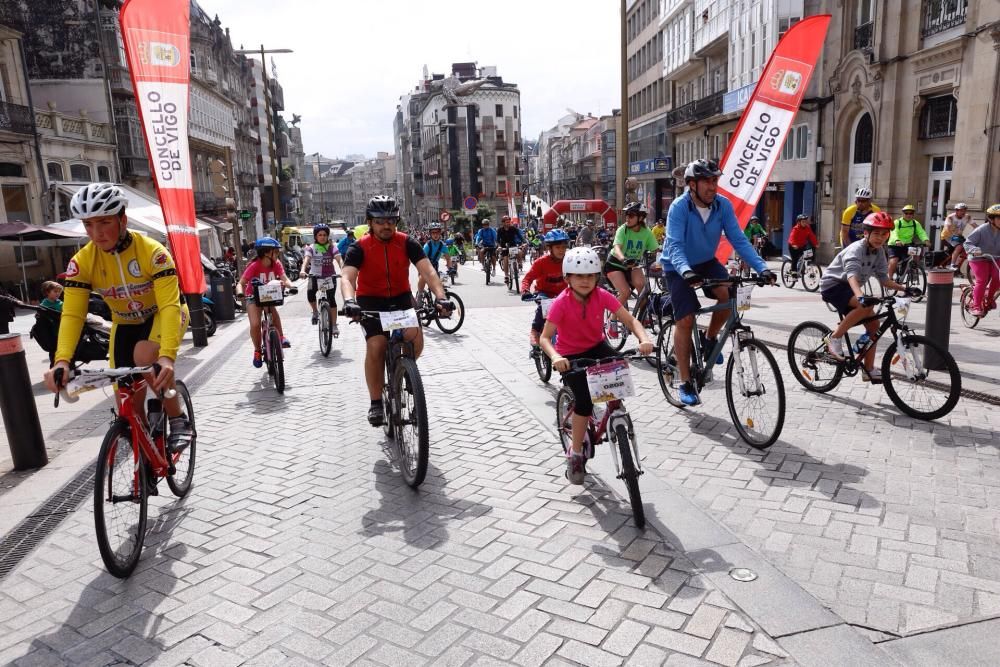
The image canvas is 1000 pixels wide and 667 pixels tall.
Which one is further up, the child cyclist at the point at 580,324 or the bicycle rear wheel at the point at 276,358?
the child cyclist at the point at 580,324

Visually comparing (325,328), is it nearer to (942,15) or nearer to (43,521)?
(43,521)

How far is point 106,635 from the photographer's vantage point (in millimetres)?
3268

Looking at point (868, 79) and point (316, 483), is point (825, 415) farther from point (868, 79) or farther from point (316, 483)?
point (868, 79)

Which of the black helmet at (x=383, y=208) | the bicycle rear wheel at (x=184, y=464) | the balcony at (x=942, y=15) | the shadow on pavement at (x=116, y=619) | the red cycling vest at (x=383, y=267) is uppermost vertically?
the balcony at (x=942, y=15)

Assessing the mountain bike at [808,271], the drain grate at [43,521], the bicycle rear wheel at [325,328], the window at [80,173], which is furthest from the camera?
the window at [80,173]

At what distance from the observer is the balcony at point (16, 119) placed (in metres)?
24.1

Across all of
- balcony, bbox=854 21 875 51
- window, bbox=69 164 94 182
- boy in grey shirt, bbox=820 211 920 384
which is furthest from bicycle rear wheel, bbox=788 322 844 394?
window, bbox=69 164 94 182

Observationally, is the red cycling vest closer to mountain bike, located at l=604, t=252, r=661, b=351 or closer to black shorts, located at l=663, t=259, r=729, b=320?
black shorts, located at l=663, t=259, r=729, b=320

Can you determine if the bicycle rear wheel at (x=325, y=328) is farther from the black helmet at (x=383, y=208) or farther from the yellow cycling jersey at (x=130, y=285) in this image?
the yellow cycling jersey at (x=130, y=285)

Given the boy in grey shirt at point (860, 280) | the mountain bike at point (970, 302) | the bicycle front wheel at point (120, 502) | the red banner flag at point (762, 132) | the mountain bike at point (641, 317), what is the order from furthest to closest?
1. the red banner flag at point (762, 132)
2. the mountain bike at point (970, 302)
3. the mountain bike at point (641, 317)
4. the boy in grey shirt at point (860, 280)
5. the bicycle front wheel at point (120, 502)

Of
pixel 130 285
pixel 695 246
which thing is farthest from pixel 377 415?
pixel 695 246

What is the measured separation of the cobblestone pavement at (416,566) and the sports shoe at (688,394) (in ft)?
0.64

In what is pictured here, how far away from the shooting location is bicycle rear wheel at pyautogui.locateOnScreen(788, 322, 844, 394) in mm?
6699

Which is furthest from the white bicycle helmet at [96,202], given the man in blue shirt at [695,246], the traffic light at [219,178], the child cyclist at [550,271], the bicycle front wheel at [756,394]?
the traffic light at [219,178]
